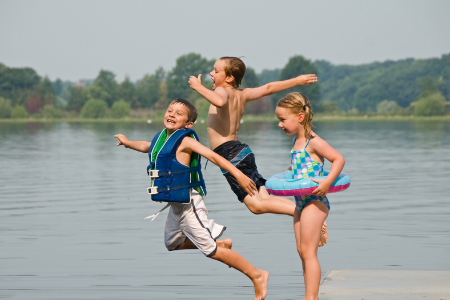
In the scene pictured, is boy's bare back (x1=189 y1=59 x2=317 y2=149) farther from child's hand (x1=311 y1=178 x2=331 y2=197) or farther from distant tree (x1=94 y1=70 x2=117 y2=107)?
distant tree (x1=94 y1=70 x2=117 y2=107)

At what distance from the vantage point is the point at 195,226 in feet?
17.9

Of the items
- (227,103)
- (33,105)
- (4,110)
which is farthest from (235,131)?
(33,105)

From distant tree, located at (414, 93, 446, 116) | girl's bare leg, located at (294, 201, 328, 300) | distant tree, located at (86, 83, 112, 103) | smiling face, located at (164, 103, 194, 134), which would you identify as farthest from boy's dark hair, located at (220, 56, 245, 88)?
distant tree, located at (86, 83, 112, 103)

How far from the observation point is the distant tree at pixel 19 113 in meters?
118

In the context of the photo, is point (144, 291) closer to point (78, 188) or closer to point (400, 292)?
point (400, 292)

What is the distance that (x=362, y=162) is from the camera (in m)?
19.0

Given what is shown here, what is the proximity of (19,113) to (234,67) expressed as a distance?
117485mm

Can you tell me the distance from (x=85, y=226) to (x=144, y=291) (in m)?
3.56

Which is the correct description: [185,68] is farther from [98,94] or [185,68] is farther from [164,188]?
[164,188]

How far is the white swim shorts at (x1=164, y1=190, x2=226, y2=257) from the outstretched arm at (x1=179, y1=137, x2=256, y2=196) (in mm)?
368

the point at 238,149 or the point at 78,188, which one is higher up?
the point at 238,149

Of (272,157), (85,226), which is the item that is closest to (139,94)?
(272,157)

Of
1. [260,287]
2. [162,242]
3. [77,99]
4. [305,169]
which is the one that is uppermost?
[305,169]

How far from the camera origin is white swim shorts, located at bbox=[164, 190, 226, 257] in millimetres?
5441
